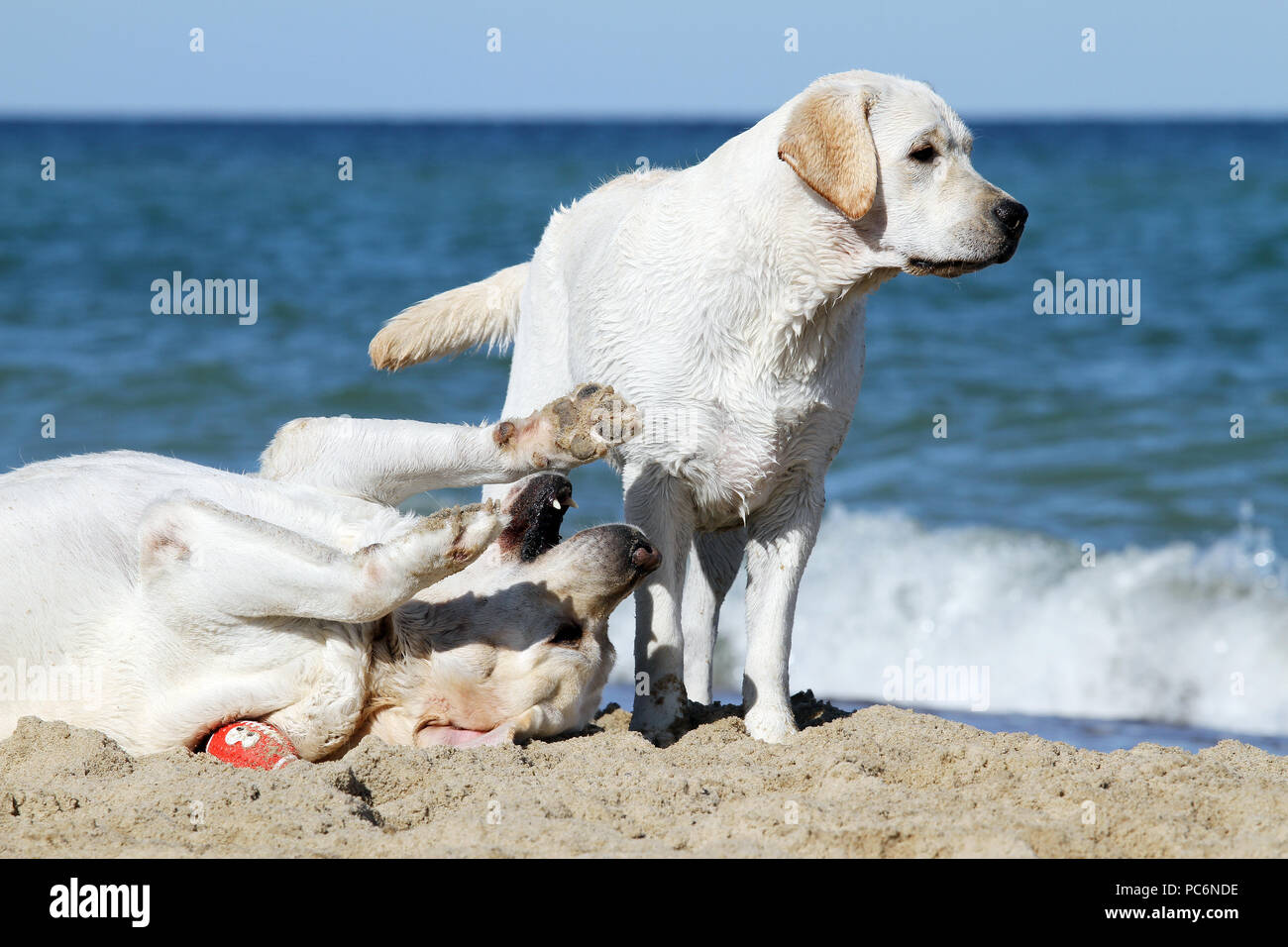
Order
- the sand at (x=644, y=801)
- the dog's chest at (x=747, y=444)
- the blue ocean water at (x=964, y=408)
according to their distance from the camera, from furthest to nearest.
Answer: the blue ocean water at (x=964, y=408) < the dog's chest at (x=747, y=444) < the sand at (x=644, y=801)

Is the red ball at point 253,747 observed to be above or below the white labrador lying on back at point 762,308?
below

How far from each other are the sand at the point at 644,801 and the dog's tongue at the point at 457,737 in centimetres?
12

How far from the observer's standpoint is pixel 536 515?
402 centimetres

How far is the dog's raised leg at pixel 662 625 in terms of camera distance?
4.33m

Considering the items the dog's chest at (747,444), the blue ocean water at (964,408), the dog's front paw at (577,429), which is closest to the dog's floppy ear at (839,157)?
the dog's chest at (747,444)

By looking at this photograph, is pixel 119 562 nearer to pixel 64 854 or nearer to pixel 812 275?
pixel 64 854

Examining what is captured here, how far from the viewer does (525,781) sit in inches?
141

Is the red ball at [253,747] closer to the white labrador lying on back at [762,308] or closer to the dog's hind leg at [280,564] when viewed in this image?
the dog's hind leg at [280,564]

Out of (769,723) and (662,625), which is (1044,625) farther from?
(662,625)

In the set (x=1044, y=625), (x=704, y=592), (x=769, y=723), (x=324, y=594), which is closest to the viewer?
(x=324, y=594)

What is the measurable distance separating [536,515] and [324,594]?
2.25ft

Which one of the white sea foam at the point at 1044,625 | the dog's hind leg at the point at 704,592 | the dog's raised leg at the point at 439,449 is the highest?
the dog's raised leg at the point at 439,449

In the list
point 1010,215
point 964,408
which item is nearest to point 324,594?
point 1010,215
